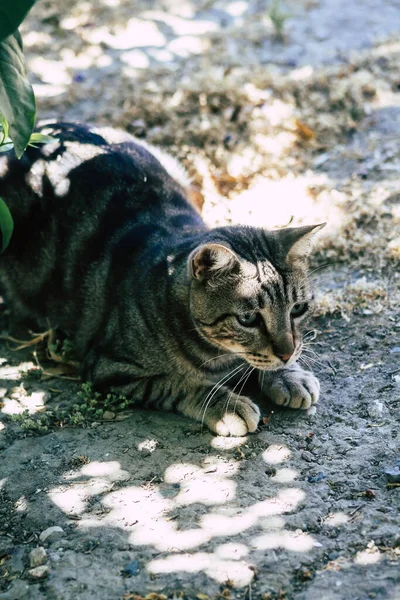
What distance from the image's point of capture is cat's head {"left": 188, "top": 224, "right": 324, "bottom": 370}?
11.3 feet

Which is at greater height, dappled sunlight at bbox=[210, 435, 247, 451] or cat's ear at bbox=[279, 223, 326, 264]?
cat's ear at bbox=[279, 223, 326, 264]

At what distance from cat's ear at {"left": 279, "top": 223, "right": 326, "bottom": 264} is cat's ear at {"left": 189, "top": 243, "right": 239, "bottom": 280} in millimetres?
303

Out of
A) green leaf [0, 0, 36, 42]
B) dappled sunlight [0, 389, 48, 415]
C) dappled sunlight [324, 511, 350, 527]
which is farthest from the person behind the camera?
dappled sunlight [0, 389, 48, 415]

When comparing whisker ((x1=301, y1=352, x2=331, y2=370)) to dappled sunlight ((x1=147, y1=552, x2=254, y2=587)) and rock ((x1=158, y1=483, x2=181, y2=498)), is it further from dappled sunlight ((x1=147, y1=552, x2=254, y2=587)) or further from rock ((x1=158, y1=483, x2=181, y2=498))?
dappled sunlight ((x1=147, y1=552, x2=254, y2=587))

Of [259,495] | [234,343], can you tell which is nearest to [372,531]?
[259,495]

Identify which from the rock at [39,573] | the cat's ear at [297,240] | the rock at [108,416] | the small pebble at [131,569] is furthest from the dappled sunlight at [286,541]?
→ the cat's ear at [297,240]

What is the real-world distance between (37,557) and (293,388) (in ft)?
4.87

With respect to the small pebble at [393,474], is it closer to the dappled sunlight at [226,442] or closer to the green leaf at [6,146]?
the dappled sunlight at [226,442]

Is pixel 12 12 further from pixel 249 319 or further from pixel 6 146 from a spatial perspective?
pixel 249 319

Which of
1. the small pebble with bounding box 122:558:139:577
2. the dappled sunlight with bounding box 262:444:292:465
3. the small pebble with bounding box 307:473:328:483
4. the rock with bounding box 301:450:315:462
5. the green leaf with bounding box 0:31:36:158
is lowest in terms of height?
the dappled sunlight with bounding box 262:444:292:465

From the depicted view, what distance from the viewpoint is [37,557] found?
284 cm

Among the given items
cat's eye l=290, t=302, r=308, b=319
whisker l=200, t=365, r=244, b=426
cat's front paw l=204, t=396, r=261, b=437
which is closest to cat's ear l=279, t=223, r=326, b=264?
cat's eye l=290, t=302, r=308, b=319

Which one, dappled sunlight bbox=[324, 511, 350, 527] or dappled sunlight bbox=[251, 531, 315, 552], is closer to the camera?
dappled sunlight bbox=[251, 531, 315, 552]

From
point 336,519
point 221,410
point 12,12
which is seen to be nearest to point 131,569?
point 336,519
